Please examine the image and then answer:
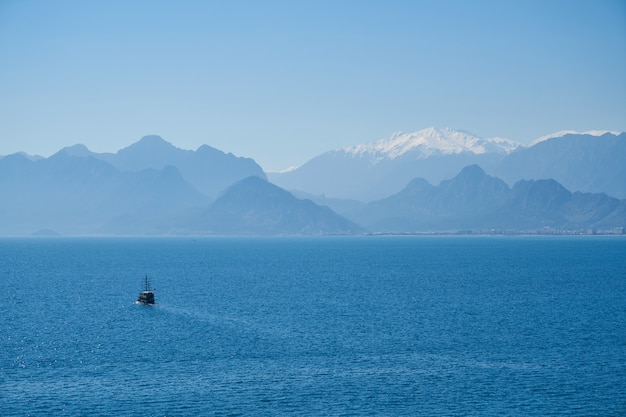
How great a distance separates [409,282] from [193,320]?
237ft

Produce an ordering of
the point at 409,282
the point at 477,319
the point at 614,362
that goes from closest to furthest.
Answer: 1. the point at 614,362
2. the point at 477,319
3. the point at 409,282

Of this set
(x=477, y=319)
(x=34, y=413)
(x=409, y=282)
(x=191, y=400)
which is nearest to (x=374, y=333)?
(x=477, y=319)

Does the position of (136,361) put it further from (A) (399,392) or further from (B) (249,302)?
(B) (249,302)

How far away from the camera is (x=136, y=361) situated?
8388 centimetres

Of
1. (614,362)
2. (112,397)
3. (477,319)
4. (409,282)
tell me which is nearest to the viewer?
(112,397)

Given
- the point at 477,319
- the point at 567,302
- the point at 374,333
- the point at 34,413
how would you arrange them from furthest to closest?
1. the point at 567,302
2. the point at 477,319
3. the point at 374,333
4. the point at 34,413

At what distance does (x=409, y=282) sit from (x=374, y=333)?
75844mm

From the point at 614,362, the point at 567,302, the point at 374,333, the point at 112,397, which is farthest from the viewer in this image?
the point at 567,302

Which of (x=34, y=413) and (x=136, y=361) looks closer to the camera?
(x=34, y=413)

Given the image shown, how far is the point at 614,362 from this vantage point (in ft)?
272

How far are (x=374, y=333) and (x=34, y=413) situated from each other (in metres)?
47.1

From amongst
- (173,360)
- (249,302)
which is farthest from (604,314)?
(173,360)

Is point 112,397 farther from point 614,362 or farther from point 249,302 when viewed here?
point 249,302

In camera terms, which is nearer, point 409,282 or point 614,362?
point 614,362
